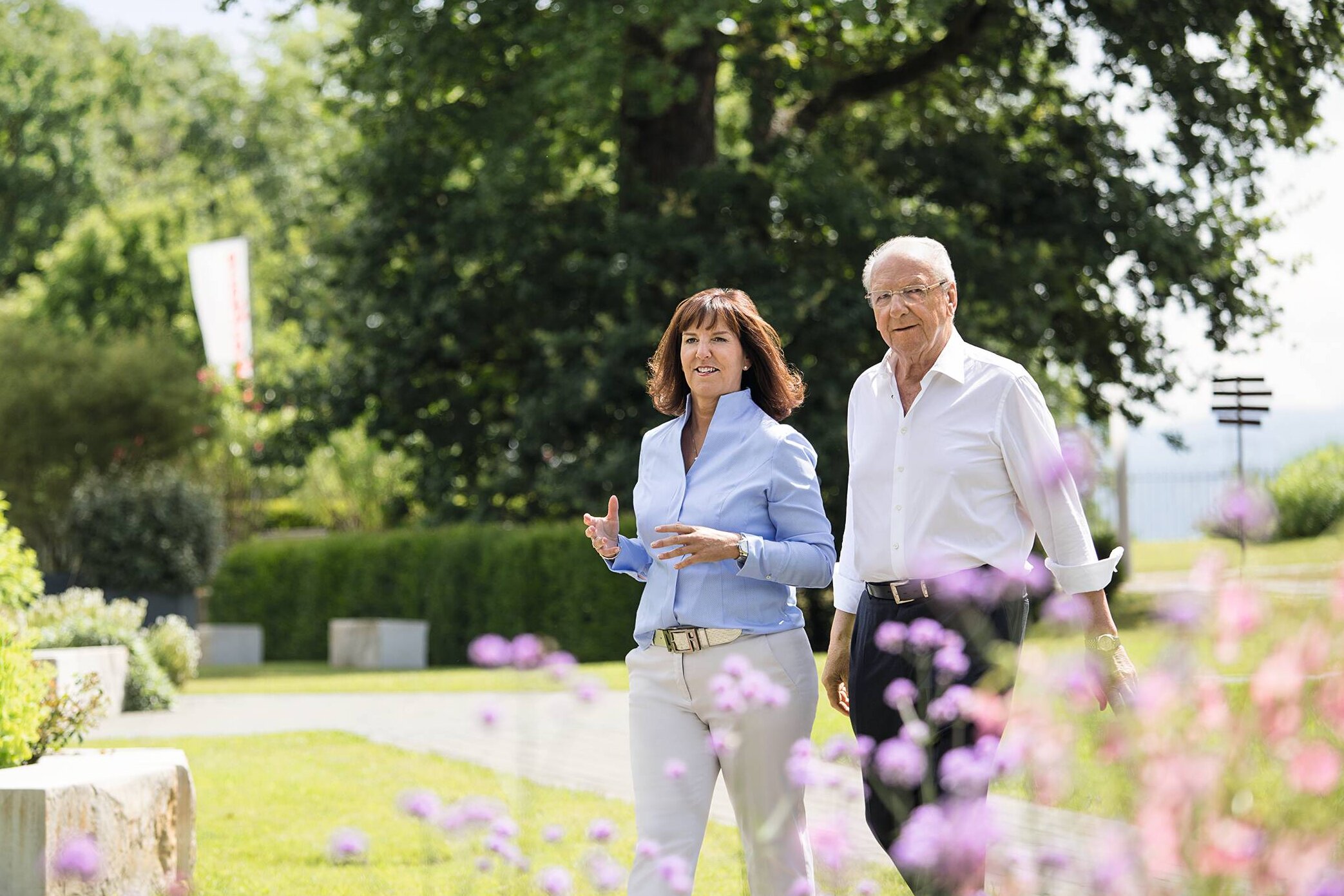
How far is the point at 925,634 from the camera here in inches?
123

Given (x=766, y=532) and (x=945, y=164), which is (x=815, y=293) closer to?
(x=945, y=164)

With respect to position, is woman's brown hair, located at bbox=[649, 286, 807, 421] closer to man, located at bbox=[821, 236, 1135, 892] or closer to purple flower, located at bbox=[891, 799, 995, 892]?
man, located at bbox=[821, 236, 1135, 892]

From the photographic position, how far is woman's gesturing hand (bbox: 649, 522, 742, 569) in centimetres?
346

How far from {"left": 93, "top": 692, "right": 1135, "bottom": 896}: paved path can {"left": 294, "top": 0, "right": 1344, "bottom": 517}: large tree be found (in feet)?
16.3

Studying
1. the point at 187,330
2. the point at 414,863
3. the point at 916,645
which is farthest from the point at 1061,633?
the point at 187,330

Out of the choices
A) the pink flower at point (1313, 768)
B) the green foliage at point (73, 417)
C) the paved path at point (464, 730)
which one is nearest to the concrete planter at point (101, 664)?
the paved path at point (464, 730)

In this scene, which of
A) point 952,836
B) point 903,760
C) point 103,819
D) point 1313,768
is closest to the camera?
point 1313,768

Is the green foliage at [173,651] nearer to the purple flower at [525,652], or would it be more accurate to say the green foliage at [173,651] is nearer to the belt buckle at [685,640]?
the belt buckle at [685,640]

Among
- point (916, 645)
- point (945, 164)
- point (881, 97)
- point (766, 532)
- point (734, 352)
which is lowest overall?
point (916, 645)

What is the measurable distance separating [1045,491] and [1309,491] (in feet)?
61.9

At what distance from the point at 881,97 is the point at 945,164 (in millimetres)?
2330

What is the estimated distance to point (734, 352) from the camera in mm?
3885

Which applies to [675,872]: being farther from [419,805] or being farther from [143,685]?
[143,685]

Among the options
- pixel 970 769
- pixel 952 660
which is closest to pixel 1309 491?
pixel 952 660
